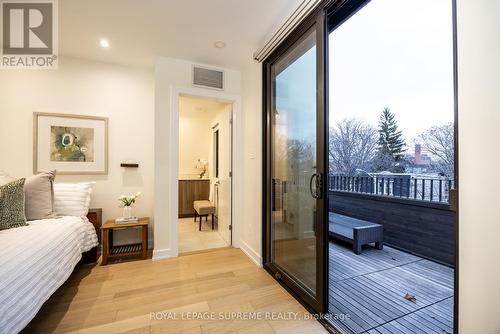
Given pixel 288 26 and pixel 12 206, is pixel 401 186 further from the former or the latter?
pixel 12 206

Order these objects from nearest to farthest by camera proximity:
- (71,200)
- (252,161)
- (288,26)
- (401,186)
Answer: (288,26) < (71,200) < (252,161) < (401,186)

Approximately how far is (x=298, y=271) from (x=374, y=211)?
217 centimetres

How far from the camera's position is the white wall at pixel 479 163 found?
0.78 metres

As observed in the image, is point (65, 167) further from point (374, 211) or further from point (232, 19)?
point (374, 211)

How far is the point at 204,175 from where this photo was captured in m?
5.45

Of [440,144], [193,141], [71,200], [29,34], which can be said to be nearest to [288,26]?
[440,144]

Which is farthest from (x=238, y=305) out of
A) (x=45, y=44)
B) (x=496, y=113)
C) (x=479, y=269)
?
(x=45, y=44)

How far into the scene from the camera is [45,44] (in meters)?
2.40

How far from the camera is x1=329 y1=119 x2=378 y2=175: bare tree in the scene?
11.3ft

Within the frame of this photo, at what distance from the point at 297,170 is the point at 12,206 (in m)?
2.54

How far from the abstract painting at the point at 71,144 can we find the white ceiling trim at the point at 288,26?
2505mm

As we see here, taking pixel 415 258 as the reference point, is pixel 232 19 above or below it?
above

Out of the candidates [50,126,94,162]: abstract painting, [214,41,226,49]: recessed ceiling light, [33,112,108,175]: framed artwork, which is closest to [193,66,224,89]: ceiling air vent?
[214,41,226,49]: recessed ceiling light

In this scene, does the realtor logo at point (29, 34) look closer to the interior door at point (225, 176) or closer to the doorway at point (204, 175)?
the doorway at point (204, 175)
